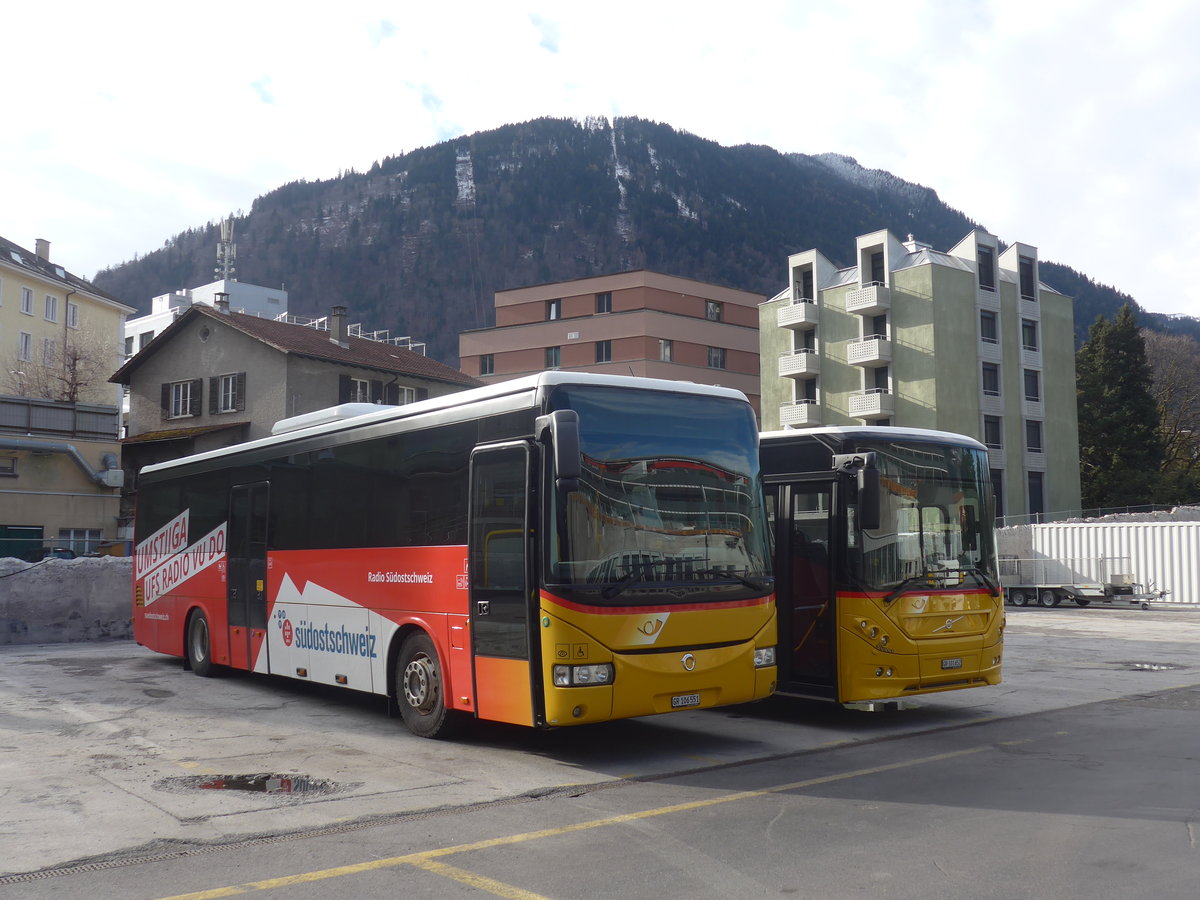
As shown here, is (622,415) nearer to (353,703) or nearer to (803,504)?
(803,504)

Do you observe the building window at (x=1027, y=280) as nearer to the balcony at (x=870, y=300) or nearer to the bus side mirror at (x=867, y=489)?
the balcony at (x=870, y=300)

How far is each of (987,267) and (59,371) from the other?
2145 inches

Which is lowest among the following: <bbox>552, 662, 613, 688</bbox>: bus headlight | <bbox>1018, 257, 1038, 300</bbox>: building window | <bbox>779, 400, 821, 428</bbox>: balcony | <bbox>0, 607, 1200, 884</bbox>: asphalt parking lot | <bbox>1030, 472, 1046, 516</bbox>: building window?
<bbox>0, 607, 1200, 884</bbox>: asphalt parking lot

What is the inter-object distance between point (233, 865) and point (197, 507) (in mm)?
10053

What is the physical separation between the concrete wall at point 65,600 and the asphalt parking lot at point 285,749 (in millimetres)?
4592

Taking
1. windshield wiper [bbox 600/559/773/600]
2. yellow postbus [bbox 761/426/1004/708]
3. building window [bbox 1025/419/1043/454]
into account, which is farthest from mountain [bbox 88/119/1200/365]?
windshield wiper [bbox 600/559/773/600]

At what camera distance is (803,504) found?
11.5 meters

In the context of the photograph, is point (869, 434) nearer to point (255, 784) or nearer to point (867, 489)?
point (867, 489)

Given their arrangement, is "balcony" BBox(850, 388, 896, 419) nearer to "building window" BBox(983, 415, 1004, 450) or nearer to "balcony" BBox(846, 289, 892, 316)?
"balcony" BBox(846, 289, 892, 316)

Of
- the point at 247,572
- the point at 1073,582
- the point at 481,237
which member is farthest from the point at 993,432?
the point at 481,237

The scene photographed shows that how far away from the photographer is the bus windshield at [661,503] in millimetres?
8648

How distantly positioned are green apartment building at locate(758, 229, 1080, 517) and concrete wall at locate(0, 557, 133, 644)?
131ft

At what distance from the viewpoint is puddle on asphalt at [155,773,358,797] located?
8219 millimetres

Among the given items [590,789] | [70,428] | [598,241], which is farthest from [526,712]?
[598,241]
